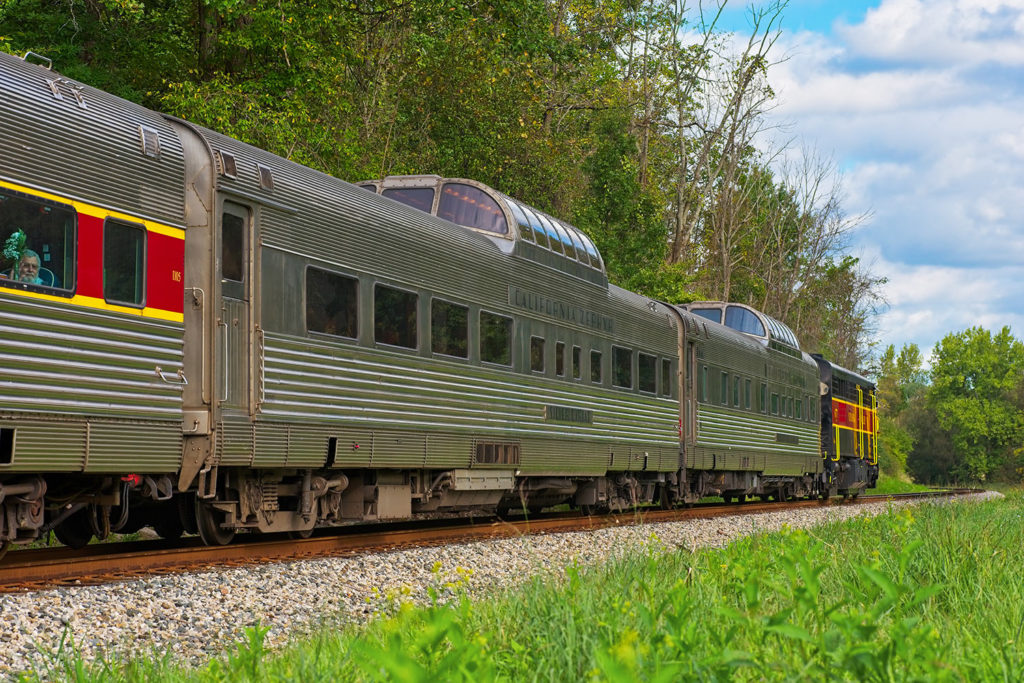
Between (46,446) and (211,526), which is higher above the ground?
(46,446)

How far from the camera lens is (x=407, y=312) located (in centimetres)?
1188

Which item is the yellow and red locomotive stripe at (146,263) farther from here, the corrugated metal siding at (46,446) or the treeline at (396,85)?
the treeline at (396,85)

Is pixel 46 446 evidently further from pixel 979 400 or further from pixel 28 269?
pixel 979 400

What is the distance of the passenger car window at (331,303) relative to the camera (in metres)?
10.4

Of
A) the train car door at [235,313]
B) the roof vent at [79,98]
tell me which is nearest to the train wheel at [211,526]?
the train car door at [235,313]

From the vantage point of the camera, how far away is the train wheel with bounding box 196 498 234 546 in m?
10.3

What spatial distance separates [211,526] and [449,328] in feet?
11.6

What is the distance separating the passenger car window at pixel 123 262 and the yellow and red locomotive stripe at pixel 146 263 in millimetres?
41

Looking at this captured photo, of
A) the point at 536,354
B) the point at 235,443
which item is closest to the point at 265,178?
the point at 235,443

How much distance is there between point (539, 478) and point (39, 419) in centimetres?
901

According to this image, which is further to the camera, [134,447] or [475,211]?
[475,211]

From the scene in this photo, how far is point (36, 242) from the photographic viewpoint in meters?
7.59

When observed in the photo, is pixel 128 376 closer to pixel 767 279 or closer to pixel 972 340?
pixel 767 279

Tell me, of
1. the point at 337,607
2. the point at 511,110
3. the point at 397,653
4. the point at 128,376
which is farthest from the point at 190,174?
the point at 511,110
